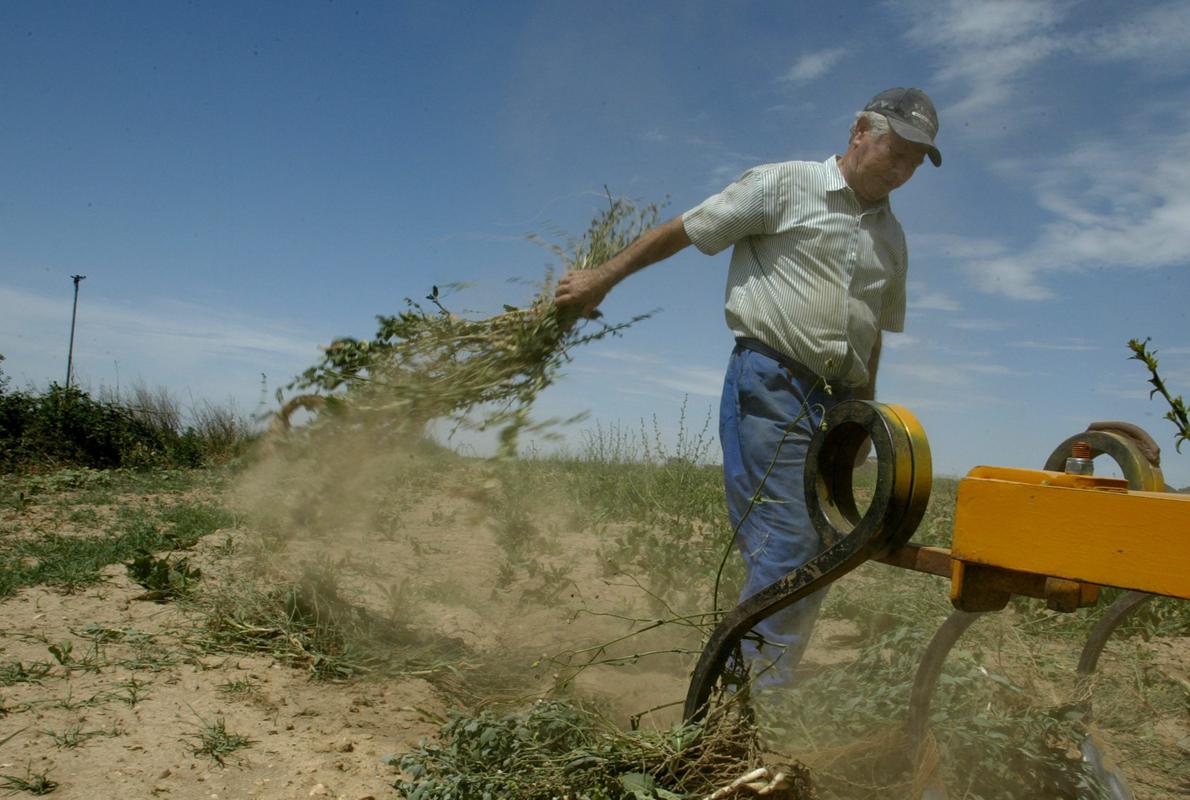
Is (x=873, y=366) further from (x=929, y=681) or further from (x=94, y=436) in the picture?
(x=94, y=436)

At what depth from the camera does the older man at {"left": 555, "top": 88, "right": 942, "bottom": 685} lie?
3016 millimetres

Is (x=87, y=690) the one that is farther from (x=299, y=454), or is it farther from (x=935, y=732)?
(x=935, y=732)

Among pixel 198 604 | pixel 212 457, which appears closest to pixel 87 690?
pixel 198 604

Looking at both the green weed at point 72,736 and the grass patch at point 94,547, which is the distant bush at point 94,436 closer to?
the grass patch at point 94,547

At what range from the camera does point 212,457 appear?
1034 centimetres

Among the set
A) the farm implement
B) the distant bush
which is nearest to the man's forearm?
the farm implement

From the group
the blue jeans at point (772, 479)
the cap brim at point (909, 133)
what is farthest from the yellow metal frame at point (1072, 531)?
the cap brim at point (909, 133)

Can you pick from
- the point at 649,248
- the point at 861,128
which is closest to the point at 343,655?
the point at 649,248

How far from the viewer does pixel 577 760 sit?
6.62ft

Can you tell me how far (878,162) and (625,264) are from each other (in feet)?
3.12

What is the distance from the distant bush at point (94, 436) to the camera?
9.67 meters

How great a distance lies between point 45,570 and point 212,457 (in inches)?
248

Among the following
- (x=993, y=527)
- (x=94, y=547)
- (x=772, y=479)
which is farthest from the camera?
(x=94, y=547)

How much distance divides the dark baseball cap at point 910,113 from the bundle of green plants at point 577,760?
2.04 m
